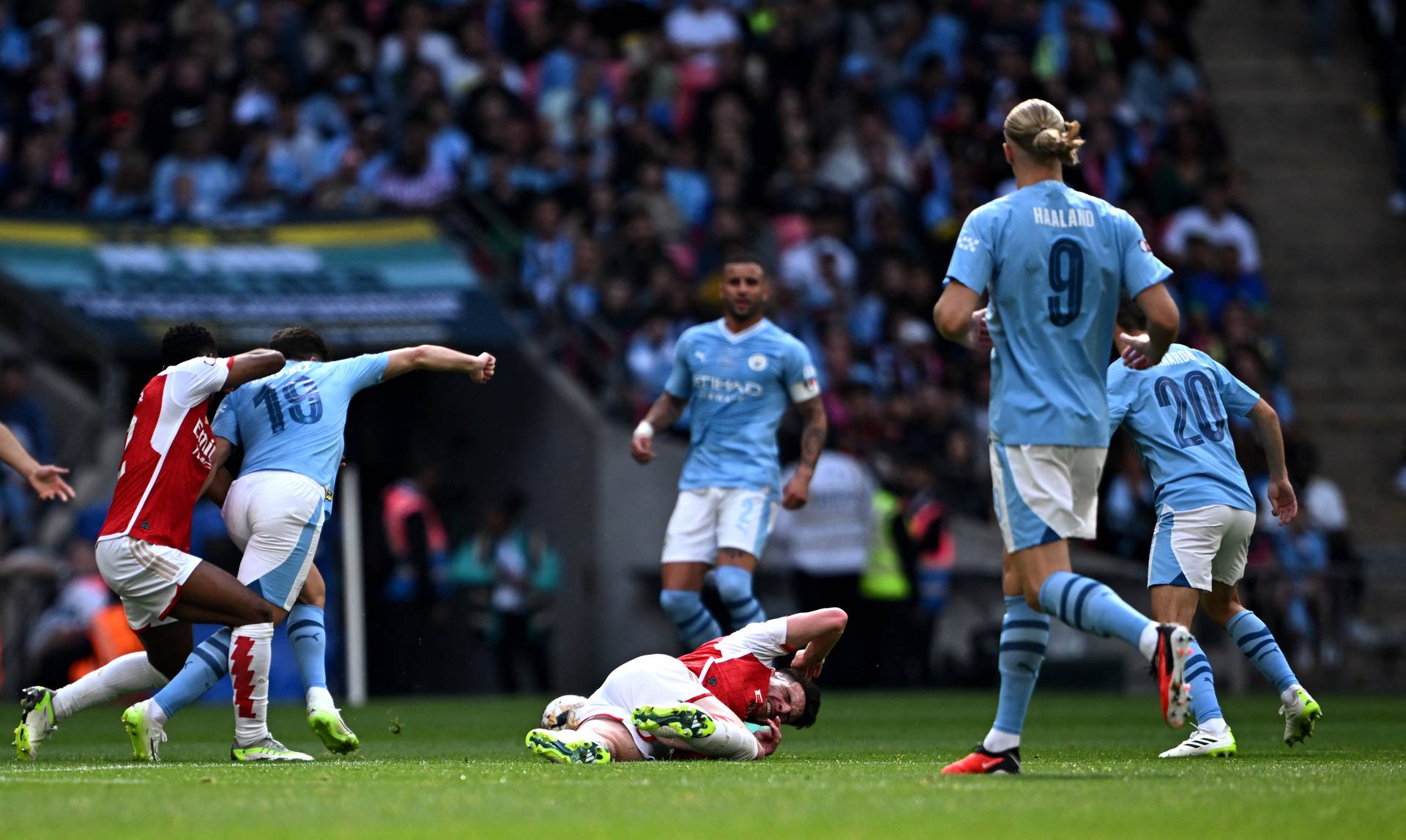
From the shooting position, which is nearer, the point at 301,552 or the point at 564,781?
the point at 564,781

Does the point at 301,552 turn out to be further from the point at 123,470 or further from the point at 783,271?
the point at 783,271

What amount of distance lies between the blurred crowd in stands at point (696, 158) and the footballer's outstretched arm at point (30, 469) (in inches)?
404

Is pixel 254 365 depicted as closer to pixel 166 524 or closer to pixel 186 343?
pixel 186 343

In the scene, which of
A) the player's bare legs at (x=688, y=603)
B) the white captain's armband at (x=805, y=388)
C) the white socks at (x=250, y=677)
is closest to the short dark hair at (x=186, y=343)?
the white socks at (x=250, y=677)

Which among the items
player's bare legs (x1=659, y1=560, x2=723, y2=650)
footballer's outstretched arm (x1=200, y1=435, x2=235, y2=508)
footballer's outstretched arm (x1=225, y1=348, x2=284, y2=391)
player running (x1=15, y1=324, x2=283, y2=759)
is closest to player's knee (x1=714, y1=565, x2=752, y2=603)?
player's bare legs (x1=659, y1=560, x2=723, y2=650)

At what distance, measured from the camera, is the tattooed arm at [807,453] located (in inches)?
478

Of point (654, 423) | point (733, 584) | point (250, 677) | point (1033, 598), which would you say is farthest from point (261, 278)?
point (1033, 598)

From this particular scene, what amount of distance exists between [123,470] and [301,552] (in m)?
0.93

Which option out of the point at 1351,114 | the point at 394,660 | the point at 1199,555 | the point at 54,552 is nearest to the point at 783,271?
the point at 394,660

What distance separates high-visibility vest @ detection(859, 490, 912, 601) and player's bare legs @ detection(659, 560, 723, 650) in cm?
669

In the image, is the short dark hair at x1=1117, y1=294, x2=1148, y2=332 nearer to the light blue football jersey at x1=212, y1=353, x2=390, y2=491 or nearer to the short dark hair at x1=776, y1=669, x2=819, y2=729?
the short dark hair at x1=776, y1=669, x2=819, y2=729

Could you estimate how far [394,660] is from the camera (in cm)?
2030

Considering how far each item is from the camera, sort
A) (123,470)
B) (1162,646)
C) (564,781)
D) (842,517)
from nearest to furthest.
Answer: (1162,646)
(564,781)
(123,470)
(842,517)

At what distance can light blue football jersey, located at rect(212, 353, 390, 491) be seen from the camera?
9961mm
